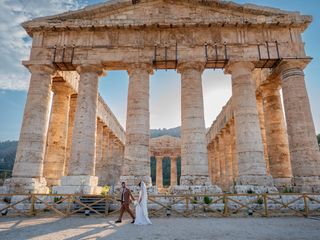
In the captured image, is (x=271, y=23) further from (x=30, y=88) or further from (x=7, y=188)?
(x=7, y=188)

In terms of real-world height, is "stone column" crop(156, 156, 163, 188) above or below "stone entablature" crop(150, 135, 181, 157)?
below

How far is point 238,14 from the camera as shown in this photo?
17.2 m

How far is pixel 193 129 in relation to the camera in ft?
50.5

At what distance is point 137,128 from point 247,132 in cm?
689

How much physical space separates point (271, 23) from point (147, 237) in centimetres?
1630

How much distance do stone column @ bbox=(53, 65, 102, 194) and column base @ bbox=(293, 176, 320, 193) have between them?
483 inches

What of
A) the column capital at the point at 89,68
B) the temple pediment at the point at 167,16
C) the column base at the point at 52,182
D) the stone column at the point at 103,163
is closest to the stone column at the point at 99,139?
the stone column at the point at 103,163

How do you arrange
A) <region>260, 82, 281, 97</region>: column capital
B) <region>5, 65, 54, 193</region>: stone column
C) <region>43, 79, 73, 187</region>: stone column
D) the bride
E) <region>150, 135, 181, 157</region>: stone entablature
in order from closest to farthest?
the bride
<region>5, 65, 54, 193</region>: stone column
<region>43, 79, 73, 187</region>: stone column
<region>260, 82, 281, 97</region>: column capital
<region>150, 135, 181, 157</region>: stone entablature

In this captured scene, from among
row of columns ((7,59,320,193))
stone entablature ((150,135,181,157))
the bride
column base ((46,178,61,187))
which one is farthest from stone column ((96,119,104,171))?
the bride

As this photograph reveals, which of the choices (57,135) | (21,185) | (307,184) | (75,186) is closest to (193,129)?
(307,184)

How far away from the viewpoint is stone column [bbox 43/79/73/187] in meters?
18.3

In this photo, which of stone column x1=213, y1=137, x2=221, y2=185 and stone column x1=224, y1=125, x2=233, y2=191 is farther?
stone column x1=213, y1=137, x2=221, y2=185

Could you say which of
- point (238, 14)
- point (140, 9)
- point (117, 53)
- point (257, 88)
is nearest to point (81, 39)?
point (117, 53)

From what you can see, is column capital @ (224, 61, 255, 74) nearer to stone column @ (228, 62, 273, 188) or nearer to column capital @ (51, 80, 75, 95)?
stone column @ (228, 62, 273, 188)
